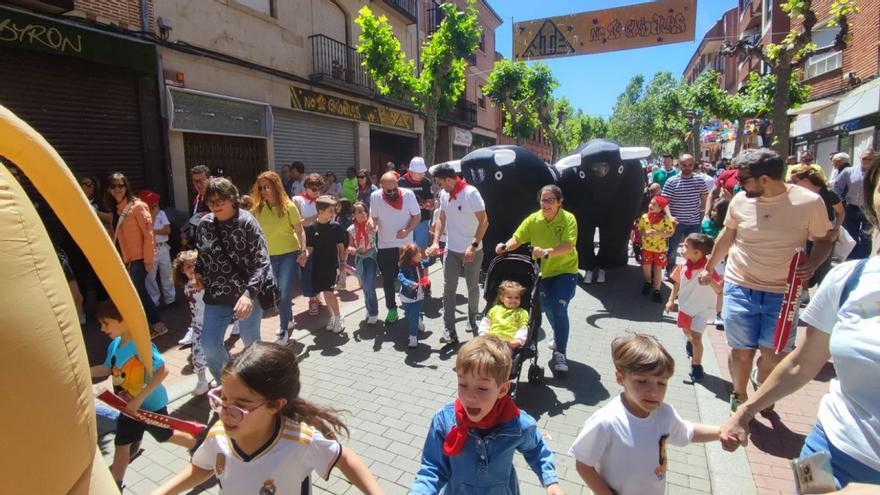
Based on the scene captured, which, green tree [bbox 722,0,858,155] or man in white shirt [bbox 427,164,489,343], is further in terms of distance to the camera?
green tree [bbox 722,0,858,155]

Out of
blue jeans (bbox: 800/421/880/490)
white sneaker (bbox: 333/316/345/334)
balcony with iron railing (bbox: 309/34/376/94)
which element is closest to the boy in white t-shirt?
blue jeans (bbox: 800/421/880/490)

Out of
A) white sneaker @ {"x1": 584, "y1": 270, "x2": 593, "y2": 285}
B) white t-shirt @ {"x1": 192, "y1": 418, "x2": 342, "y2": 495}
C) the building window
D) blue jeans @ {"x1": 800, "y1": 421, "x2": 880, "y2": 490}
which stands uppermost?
the building window

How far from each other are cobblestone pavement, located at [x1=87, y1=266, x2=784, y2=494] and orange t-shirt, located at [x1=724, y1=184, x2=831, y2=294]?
1.18 metres

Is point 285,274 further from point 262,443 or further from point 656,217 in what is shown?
point 656,217

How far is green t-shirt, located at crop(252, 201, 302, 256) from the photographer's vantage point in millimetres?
4797

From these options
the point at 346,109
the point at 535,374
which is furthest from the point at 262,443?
the point at 346,109

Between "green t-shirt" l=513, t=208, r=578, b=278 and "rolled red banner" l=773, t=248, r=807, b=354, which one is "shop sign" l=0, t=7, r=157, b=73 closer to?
"green t-shirt" l=513, t=208, r=578, b=278

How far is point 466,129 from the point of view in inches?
1014

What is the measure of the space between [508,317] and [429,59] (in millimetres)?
11417

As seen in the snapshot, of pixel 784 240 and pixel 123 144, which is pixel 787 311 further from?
pixel 123 144

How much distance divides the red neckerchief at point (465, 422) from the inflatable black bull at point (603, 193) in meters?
6.02

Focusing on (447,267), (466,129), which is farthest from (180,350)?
(466,129)

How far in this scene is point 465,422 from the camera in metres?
1.89

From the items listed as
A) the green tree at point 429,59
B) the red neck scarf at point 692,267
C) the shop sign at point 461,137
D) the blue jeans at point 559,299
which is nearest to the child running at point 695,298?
the red neck scarf at point 692,267
